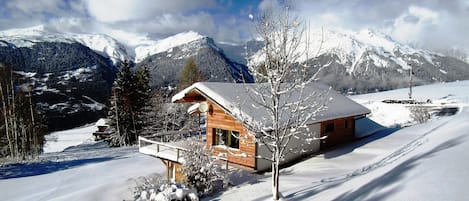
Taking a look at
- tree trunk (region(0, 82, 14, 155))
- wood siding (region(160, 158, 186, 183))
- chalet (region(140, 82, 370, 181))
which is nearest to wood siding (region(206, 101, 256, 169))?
chalet (region(140, 82, 370, 181))

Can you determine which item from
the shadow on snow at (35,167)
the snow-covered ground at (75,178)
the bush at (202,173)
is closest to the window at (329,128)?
the bush at (202,173)

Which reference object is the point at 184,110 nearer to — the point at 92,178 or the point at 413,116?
the point at 92,178

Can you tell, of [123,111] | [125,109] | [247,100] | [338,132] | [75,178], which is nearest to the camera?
[247,100]

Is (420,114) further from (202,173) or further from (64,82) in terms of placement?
(64,82)

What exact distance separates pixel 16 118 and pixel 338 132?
2756cm

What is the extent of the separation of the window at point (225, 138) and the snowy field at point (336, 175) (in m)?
2.35

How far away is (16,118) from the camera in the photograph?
28.9m

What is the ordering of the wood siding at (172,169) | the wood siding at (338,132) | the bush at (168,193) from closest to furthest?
1. the bush at (168,193)
2. the wood siding at (172,169)
3. the wood siding at (338,132)

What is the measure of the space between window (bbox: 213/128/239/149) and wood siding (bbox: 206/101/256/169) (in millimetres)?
194

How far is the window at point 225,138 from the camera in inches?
646

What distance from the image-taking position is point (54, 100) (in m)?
103

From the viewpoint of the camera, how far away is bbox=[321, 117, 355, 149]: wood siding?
62.4 ft

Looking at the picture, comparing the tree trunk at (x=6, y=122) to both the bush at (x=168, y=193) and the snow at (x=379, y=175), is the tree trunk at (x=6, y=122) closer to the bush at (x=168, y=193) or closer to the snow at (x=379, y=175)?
the bush at (x=168, y=193)

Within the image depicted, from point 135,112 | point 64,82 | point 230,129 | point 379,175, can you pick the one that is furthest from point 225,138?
point 64,82
